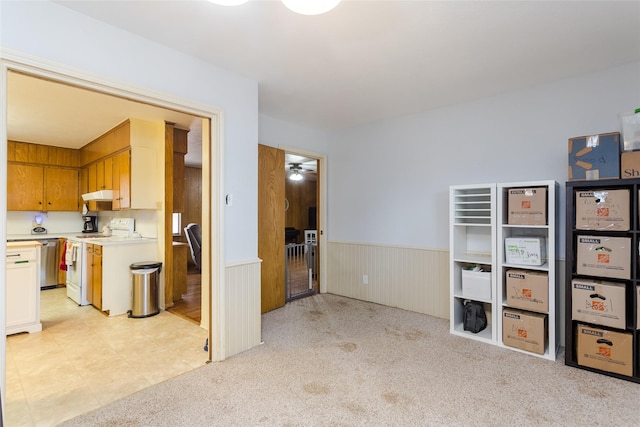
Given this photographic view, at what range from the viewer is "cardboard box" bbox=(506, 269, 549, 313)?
2643 mm

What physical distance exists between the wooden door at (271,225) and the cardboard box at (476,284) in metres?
2.17

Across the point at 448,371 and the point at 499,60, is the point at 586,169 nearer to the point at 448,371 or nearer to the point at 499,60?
the point at 499,60

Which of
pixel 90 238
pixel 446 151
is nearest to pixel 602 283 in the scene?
pixel 446 151

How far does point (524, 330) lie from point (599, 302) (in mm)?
601

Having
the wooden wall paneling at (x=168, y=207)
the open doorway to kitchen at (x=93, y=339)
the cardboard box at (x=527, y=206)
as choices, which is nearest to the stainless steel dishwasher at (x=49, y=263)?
the open doorway to kitchen at (x=93, y=339)

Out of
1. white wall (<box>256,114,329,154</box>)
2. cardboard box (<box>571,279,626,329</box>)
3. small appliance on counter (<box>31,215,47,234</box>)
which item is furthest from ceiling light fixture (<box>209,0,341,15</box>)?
small appliance on counter (<box>31,215,47,234</box>)

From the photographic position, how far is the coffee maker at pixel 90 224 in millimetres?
5606

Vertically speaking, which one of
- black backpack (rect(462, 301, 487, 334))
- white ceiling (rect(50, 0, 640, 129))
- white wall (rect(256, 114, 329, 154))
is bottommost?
black backpack (rect(462, 301, 487, 334))

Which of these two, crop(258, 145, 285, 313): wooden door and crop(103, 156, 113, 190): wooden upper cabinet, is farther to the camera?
crop(103, 156, 113, 190): wooden upper cabinet

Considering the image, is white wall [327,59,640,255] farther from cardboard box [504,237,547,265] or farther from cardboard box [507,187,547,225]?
cardboard box [507,187,547,225]

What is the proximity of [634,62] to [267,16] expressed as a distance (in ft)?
9.84

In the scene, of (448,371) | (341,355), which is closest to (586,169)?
(448,371)

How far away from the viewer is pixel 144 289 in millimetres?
3777

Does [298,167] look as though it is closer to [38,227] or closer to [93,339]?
[38,227]
